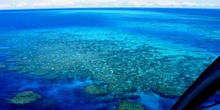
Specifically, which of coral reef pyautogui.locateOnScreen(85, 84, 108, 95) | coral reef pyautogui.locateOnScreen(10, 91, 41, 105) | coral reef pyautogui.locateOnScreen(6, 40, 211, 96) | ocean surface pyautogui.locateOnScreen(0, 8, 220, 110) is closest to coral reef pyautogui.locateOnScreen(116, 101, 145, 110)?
ocean surface pyautogui.locateOnScreen(0, 8, 220, 110)

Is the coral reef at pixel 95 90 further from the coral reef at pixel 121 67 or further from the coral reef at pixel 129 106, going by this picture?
the coral reef at pixel 129 106

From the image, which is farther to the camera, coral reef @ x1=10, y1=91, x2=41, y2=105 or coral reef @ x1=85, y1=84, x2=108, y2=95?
coral reef @ x1=85, y1=84, x2=108, y2=95

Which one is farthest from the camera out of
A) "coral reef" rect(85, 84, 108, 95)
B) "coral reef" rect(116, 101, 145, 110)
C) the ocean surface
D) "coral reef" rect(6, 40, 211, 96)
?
"coral reef" rect(6, 40, 211, 96)

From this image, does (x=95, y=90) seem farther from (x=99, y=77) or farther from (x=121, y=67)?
(x=121, y=67)

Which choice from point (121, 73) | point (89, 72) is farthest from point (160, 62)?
point (89, 72)

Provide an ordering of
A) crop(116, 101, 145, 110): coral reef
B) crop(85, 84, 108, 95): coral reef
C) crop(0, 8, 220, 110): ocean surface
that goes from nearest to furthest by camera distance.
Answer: crop(116, 101, 145, 110): coral reef < crop(0, 8, 220, 110): ocean surface < crop(85, 84, 108, 95): coral reef

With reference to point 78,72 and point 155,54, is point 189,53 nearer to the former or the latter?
point 155,54

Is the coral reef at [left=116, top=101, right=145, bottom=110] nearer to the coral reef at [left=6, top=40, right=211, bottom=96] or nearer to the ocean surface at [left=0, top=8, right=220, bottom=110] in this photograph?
the ocean surface at [left=0, top=8, right=220, bottom=110]

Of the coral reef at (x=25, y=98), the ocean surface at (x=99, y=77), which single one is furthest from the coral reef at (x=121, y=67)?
the coral reef at (x=25, y=98)

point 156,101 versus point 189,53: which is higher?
point 156,101

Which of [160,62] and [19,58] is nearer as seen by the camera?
[160,62]
